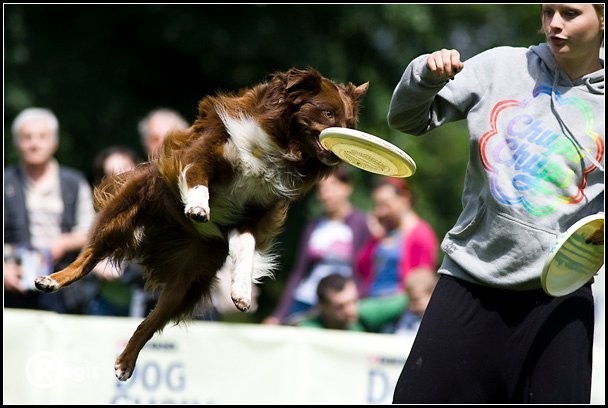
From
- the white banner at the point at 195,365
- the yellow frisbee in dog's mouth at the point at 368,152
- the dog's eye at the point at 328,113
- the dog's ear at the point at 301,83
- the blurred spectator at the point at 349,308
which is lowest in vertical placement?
the white banner at the point at 195,365

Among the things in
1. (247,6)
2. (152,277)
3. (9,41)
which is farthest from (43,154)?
(9,41)

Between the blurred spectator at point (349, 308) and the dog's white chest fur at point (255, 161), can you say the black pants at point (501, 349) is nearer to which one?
the dog's white chest fur at point (255, 161)

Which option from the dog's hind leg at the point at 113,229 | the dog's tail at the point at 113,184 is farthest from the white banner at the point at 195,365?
the dog's hind leg at the point at 113,229

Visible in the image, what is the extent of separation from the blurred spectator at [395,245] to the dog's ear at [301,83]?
3414 millimetres

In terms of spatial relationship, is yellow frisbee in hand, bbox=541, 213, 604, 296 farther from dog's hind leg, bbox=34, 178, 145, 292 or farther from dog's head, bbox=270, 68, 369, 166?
dog's hind leg, bbox=34, 178, 145, 292

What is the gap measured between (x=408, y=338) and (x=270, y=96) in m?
2.97

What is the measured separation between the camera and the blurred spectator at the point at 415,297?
8195 millimetres

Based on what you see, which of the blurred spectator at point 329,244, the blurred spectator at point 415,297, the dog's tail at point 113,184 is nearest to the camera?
the dog's tail at point 113,184

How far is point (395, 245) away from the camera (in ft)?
28.1

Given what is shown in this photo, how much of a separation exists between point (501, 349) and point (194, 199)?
5.68 feet

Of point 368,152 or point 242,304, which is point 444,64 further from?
point 242,304

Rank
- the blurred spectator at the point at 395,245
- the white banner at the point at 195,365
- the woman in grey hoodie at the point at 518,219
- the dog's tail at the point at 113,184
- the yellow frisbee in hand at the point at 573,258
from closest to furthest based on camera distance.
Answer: the yellow frisbee in hand at the point at 573,258, the woman in grey hoodie at the point at 518,219, the dog's tail at the point at 113,184, the white banner at the point at 195,365, the blurred spectator at the point at 395,245

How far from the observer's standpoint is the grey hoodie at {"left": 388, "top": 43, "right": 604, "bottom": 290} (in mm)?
3871

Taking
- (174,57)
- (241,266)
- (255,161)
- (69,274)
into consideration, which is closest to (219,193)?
(255,161)
